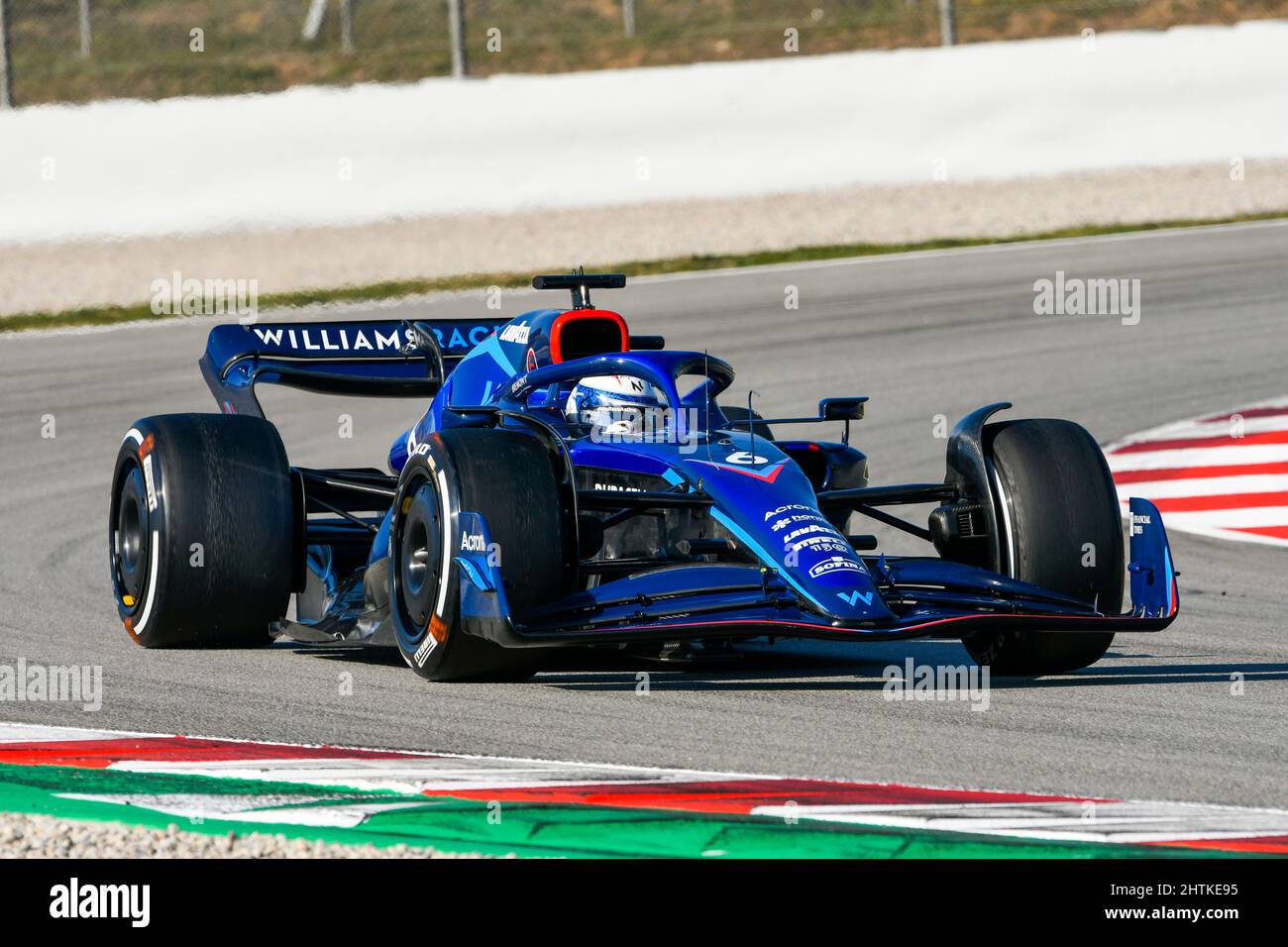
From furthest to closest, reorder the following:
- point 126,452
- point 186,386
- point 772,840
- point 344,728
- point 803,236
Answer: point 803,236 → point 186,386 → point 126,452 → point 344,728 → point 772,840

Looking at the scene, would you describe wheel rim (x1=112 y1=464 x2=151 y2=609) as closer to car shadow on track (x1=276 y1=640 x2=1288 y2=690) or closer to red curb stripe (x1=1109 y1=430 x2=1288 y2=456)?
car shadow on track (x1=276 y1=640 x2=1288 y2=690)

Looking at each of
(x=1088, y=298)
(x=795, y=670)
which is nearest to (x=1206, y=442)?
(x=1088, y=298)

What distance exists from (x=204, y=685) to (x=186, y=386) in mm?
9209

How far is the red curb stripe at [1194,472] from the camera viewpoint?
13.1 meters

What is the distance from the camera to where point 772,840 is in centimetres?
536

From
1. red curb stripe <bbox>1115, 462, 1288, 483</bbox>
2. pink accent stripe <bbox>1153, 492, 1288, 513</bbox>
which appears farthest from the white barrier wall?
pink accent stripe <bbox>1153, 492, 1288, 513</bbox>

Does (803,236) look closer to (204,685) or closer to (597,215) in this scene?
(597,215)

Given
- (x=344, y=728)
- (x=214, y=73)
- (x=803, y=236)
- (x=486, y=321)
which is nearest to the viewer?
(x=344, y=728)

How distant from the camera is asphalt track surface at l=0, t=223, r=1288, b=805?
21.8ft

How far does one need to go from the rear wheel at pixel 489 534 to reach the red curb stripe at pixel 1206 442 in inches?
282

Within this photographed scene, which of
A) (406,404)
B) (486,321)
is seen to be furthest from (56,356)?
(486,321)
